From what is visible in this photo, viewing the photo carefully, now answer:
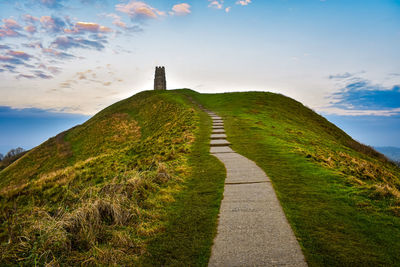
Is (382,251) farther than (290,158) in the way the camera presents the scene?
No

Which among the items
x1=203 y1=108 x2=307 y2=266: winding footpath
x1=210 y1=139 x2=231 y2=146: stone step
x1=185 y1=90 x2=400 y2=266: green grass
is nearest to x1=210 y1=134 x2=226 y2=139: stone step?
x1=210 y1=139 x2=231 y2=146: stone step

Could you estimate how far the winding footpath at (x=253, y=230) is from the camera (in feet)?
12.4

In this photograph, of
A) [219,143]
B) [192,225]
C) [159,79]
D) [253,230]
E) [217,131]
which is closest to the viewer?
[253,230]

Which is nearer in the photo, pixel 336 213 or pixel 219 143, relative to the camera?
pixel 336 213

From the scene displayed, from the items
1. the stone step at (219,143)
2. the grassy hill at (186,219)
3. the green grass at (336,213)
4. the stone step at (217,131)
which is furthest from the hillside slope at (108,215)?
the stone step at (217,131)

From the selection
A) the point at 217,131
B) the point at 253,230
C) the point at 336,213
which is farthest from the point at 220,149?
the point at 253,230

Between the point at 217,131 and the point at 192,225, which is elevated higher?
the point at 217,131

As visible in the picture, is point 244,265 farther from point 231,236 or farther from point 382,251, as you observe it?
point 382,251

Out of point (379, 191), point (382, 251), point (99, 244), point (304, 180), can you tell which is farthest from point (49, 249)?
point (379, 191)

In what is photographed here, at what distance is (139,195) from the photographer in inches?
267

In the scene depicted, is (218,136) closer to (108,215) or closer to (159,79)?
(108,215)

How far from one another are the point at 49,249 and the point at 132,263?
5.06 feet

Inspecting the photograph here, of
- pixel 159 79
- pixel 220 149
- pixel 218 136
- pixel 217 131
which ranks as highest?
pixel 159 79

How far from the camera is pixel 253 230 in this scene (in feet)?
15.3
